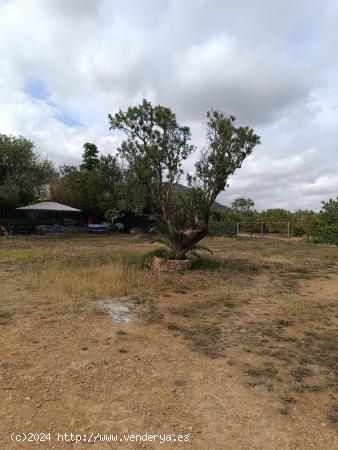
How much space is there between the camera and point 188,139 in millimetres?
10148

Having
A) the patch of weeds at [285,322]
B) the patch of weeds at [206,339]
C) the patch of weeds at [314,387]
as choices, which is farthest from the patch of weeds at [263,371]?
the patch of weeds at [285,322]

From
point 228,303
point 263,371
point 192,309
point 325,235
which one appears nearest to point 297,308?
point 228,303

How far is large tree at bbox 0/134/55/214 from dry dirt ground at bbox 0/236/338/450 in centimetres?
→ 1601

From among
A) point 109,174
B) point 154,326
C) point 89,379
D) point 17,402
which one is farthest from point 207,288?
point 109,174

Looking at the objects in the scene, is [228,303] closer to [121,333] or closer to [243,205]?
[121,333]

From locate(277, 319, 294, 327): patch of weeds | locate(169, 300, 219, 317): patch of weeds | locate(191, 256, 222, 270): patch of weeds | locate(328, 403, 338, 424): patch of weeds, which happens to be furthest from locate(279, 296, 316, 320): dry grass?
locate(191, 256, 222, 270): patch of weeds

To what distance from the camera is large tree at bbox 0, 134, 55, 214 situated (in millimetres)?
21500

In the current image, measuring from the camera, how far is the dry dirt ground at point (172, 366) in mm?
2457

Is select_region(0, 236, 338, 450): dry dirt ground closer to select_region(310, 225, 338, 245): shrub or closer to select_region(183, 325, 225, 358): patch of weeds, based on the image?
select_region(183, 325, 225, 358): patch of weeds

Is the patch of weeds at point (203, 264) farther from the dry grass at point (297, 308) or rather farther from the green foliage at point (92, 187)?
the green foliage at point (92, 187)

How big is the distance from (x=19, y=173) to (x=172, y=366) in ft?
76.8

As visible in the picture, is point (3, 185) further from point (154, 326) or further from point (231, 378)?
point (231, 378)

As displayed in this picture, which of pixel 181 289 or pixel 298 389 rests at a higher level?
pixel 181 289

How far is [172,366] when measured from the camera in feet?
11.2
